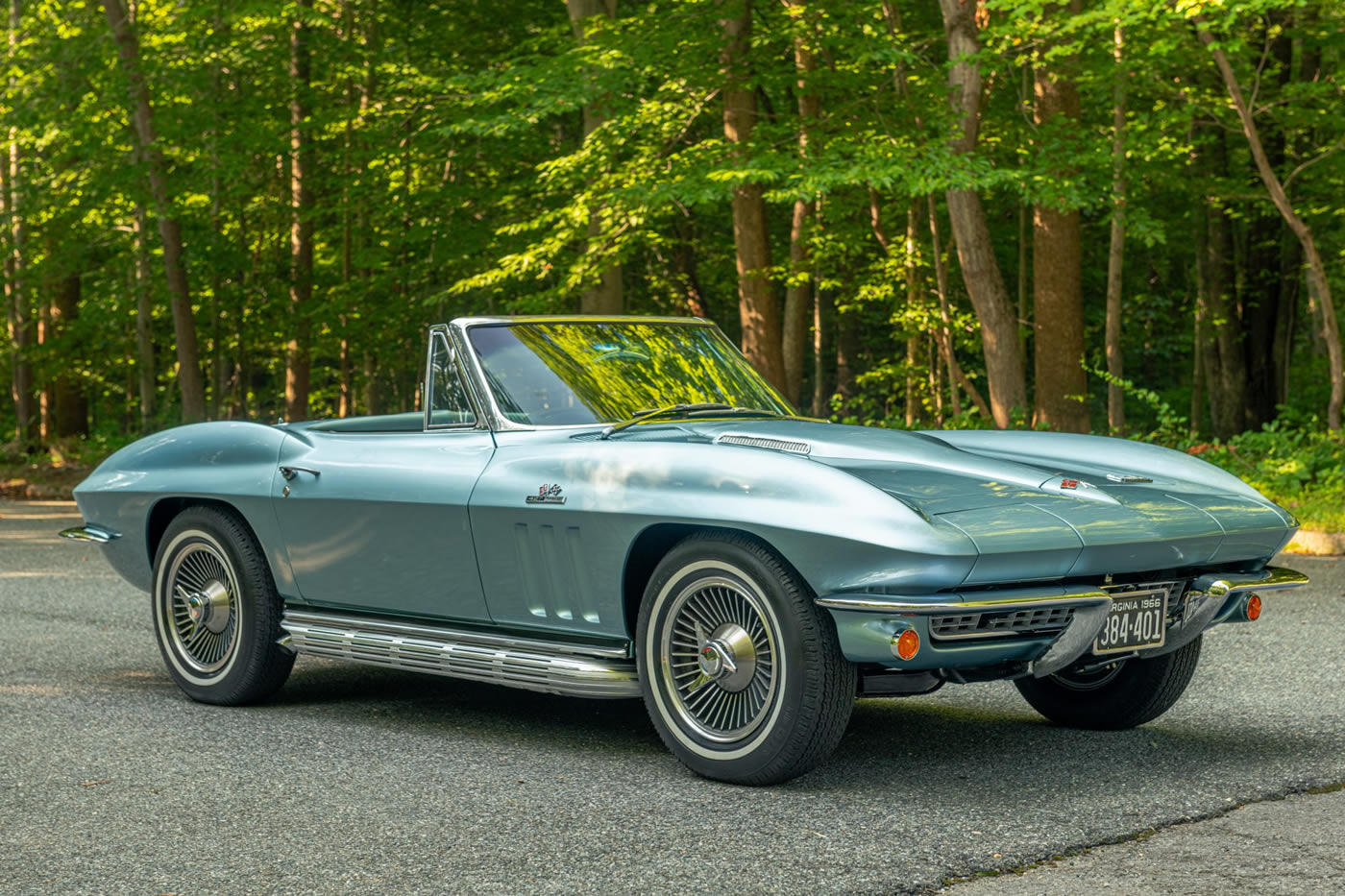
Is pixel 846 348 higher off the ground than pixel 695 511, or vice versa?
pixel 846 348

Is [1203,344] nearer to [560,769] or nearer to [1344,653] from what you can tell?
[1344,653]

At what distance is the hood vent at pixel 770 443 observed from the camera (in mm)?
5066

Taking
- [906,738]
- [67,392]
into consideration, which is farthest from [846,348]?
[906,738]

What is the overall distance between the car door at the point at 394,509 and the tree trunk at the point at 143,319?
1852 centimetres

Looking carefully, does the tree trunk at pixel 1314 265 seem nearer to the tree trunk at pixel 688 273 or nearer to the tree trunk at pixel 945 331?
the tree trunk at pixel 945 331

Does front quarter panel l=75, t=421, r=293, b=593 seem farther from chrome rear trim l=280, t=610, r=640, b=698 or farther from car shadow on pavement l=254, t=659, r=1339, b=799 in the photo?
car shadow on pavement l=254, t=659, r=1339, b=799

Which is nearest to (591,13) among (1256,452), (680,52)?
(680,52)

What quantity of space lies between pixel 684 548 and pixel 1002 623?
993mm

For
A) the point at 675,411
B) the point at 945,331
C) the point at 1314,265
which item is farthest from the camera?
the point at 945,331

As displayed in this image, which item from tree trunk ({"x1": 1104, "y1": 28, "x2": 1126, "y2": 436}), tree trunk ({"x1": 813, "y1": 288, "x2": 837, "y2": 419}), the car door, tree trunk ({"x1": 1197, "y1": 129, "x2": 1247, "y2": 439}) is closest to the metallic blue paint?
the car door

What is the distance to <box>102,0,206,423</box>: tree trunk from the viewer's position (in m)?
22.4

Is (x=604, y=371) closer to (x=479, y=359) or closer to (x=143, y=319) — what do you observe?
(x=479, y=359)

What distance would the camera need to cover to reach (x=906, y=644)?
4352mm

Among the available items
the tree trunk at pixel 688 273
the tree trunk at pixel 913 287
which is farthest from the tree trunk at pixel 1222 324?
the tree trunk at pixel 688 273
